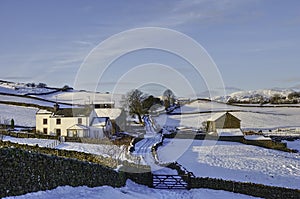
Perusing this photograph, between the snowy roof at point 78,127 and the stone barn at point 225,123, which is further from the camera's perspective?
the stone barn at point 225,123

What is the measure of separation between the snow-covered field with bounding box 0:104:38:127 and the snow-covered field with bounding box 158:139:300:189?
29297 millimetres

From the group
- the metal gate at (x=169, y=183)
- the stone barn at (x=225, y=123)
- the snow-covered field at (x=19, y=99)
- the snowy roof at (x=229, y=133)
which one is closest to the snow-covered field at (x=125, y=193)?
the metal gate at (x=169, y=183)

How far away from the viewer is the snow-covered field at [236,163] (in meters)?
25.5

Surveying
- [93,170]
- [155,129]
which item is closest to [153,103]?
[155,129]

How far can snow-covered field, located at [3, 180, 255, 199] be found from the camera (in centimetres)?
1116

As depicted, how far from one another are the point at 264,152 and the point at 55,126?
2869 centimetres

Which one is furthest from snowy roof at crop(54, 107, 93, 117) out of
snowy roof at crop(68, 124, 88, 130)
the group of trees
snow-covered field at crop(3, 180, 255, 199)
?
snow-covered field at crop(3, 180, 255, 199)

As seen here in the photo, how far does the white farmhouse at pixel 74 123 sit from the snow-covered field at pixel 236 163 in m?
12.2

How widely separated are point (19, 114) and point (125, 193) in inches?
2165

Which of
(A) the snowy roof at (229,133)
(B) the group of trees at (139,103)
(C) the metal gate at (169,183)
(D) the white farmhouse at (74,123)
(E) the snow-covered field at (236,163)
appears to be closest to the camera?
(C) the metal gate at (169,183)

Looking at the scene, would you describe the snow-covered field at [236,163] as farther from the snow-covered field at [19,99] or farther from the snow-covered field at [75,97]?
the snow-covered field at [75,97]

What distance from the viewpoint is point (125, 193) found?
51.9 ft

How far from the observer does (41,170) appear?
10.9 meters

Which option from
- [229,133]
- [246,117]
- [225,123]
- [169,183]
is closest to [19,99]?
[225,123]
